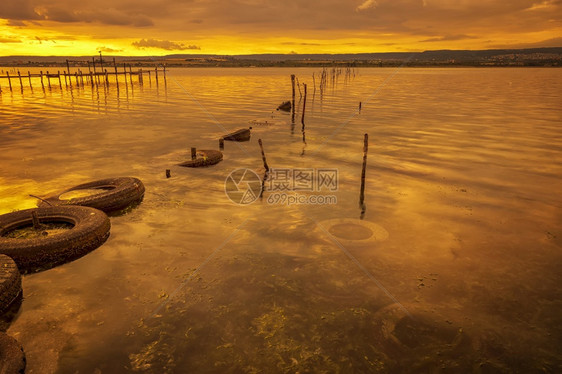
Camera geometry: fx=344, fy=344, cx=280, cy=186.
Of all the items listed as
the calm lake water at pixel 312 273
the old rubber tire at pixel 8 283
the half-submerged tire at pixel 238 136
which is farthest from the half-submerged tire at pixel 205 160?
the old rubber tire at pixel 8 283

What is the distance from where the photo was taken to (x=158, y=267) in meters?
9.69

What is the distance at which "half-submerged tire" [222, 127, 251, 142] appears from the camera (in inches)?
1018

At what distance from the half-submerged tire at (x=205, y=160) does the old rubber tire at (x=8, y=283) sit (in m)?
11.7

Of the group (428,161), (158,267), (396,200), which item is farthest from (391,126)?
(158,267)

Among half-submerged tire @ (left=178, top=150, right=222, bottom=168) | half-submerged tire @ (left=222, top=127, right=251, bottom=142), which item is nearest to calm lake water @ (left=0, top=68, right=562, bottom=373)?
half-submerged tire @ (left=178, top=150, right=222, bottom=168)

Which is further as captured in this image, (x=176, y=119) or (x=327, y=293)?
(x=176, y=119)

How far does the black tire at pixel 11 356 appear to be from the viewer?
603cm

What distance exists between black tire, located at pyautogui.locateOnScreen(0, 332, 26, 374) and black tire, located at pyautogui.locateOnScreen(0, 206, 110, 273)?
10.9 feet

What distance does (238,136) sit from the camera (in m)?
26.0

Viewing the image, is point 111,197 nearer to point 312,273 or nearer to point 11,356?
point 11,356

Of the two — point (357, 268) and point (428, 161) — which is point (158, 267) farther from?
point (428, 161)

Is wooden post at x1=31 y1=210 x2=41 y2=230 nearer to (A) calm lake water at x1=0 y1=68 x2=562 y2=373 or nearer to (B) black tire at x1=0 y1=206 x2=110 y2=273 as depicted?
(B) black tire at x1=0 y1=206 x2=110 y2=273

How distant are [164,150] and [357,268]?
59.0ft

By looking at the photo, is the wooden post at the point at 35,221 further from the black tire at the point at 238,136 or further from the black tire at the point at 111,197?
the black tire at the point at 238,136
